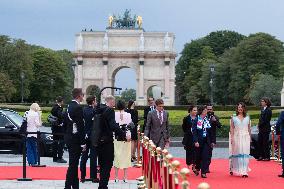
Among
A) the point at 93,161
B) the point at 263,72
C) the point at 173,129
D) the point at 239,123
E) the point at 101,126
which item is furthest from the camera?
the point at 263,72

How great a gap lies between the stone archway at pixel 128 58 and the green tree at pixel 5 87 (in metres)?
15.1

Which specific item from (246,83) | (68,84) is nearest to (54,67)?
(68,84)

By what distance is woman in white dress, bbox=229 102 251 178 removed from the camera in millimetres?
17234

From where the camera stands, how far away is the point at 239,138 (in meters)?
17.4

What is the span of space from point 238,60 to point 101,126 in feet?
262

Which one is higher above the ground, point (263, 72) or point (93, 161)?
point (263, 72)

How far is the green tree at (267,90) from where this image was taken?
75125 mm

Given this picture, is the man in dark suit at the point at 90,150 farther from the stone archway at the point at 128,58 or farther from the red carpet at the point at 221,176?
the stone archway at the point at 128,58

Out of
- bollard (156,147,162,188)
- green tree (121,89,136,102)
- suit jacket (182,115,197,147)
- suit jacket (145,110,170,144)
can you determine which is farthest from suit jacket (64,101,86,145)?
green tree (121,89,136,102)

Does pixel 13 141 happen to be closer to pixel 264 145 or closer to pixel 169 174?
pixel 264 145

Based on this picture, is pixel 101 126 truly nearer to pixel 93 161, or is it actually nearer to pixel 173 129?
pixel 93 161

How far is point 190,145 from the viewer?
17.9 meters

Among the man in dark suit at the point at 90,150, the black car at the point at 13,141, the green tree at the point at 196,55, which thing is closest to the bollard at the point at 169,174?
the man in dark suit at the point at 90,150

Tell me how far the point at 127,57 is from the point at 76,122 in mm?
88785
